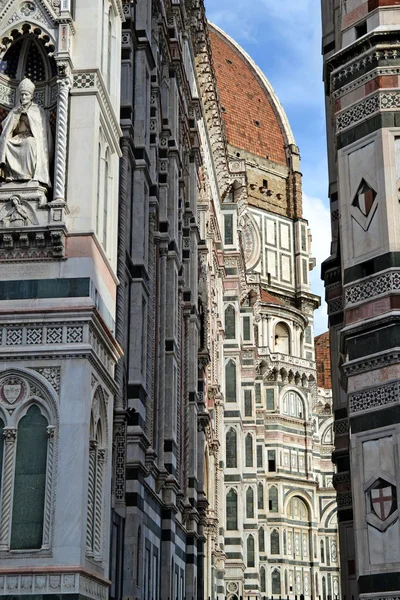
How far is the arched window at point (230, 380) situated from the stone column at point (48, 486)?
136 ft

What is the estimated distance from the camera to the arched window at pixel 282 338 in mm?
78750

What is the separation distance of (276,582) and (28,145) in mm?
58342

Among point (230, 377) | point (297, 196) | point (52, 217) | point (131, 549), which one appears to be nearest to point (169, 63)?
point (131, 549)

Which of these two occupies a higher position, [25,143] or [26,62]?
[26,62]

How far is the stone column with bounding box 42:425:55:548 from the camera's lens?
1391 centimetres

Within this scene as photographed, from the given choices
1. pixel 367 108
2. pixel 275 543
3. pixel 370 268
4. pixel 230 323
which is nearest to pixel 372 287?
pixel 370 268

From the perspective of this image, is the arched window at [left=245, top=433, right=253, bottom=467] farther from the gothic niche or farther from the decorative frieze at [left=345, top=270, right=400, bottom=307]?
the gothic niche

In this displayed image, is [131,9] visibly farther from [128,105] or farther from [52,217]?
[52,217]

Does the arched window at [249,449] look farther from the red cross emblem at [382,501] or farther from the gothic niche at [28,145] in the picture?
the gothic niche at [28,145]

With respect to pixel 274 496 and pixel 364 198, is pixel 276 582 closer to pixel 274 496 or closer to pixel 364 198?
pixel 274 496

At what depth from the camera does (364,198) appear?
17.8 m

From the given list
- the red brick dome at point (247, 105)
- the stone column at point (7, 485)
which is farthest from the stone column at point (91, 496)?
the red brick dome at point (247, 105)

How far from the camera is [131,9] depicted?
996 inches

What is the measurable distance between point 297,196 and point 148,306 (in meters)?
66.4
